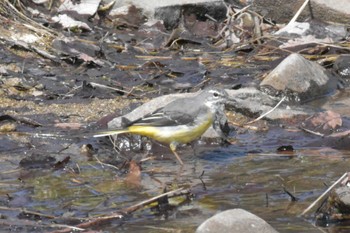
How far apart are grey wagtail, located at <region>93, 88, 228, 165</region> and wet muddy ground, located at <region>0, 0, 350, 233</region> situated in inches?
7.6

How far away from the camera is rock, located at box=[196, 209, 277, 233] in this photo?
564 cm

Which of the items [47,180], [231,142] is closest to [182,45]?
[231,142]

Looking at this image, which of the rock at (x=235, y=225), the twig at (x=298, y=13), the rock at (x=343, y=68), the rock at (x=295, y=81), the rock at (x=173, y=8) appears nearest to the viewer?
the rock at (x=235, y=225)

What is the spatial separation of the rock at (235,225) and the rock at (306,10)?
25.8 ft

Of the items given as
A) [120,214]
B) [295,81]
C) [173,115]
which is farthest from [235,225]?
[295,81]

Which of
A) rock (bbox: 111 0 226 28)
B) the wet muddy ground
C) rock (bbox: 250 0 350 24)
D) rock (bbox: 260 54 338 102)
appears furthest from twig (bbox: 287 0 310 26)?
rock (bbox: 260 54 338 102)

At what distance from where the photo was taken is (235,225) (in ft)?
18.6

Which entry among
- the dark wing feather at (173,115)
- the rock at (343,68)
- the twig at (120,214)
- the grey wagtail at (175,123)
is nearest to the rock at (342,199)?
the twig at (120,214)

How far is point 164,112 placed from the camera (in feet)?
28.8

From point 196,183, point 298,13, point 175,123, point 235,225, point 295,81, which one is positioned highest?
point 298,13

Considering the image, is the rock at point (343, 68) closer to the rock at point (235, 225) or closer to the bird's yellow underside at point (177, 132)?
the bird's yellow underside at point (177, 132)

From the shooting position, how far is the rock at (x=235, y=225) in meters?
5.64

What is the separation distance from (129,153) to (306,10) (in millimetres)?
5337

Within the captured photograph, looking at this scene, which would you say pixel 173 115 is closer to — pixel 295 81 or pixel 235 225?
pixel 295 81
